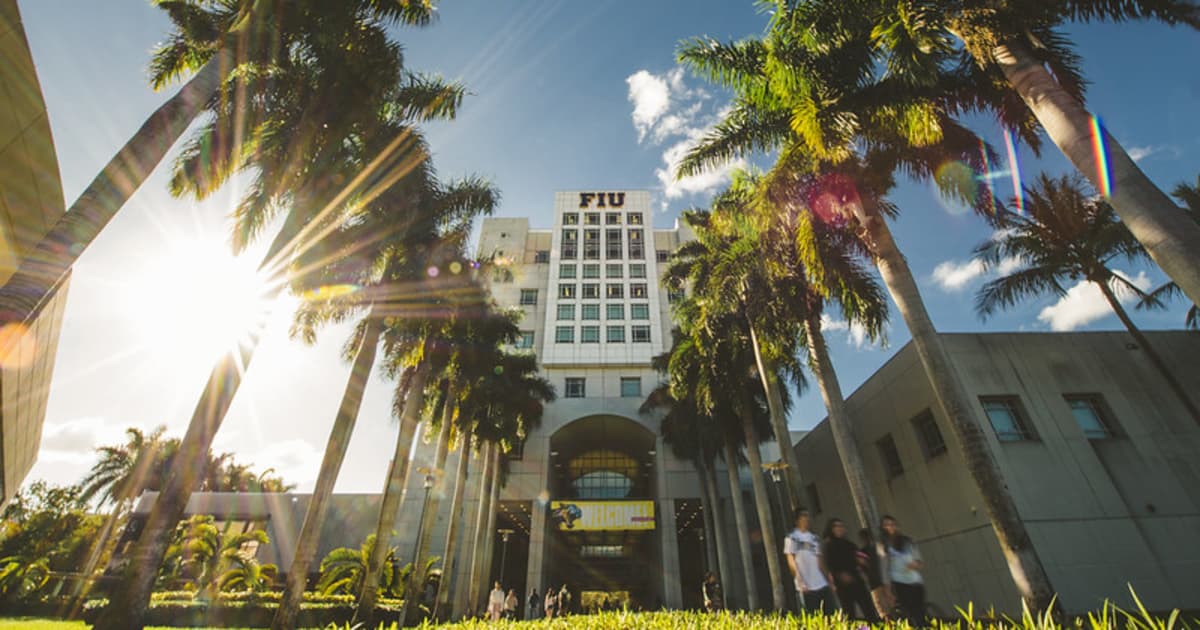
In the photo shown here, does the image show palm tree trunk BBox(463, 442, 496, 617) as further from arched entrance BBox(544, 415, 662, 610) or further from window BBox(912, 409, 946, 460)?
window BBox(912, 409, 946, 460)

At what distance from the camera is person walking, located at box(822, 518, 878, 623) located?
759 centimetres

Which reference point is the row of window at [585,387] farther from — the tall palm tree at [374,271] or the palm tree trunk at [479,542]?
the tall palm tree at [374,271]

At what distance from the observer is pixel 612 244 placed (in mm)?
52062

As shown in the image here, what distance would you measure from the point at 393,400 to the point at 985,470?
829 inches

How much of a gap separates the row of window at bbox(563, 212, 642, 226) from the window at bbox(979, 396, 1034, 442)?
40932mm

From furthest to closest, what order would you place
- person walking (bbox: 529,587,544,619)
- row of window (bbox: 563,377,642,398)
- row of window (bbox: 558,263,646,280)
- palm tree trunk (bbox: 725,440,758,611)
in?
1. row of window (bbox: 558,263,646,280)
2. row of window (bbox: 563,377,642,398)
3. person walking (bbox: 529,587,544,619)
4. palm tree trunk (bbox: 725,440,758,611)

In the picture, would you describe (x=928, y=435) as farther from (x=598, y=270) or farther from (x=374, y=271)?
(x=598, y=270)

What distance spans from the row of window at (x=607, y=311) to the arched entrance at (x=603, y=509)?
11.4 meters

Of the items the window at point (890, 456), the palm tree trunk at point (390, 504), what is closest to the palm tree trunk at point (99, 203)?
the palm tree trunk at point (390, 504)

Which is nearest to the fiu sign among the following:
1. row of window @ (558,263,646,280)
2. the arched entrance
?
row of window @ (558,263,646,280)

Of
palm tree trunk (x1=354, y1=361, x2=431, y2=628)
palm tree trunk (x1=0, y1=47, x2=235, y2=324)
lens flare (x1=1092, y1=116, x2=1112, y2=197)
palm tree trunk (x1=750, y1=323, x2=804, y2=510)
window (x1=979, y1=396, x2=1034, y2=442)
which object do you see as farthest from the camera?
palm tree trunk (x1=750, y1=323, x2=804, y2=510)

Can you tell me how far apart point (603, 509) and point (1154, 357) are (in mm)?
26229

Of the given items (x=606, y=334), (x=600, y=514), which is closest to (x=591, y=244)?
(x=606, y=334)

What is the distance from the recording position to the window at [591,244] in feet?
168
